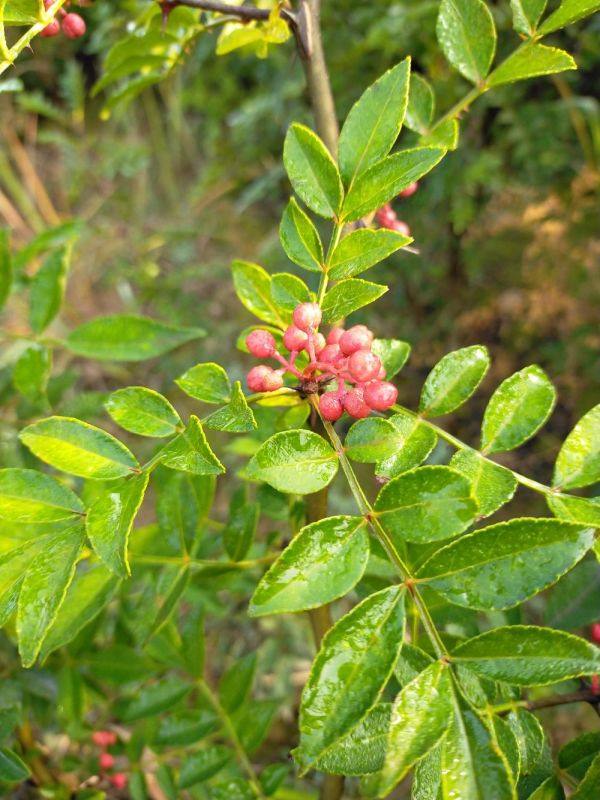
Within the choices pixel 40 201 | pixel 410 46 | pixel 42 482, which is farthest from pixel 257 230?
pixel 42 482

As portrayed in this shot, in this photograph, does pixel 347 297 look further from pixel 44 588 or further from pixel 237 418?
pixel 44 588

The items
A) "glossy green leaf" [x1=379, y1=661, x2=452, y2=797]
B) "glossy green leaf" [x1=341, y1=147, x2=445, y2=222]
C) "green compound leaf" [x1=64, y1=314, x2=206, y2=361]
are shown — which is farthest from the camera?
"green compound leaf" [x1=64, y1=314, x2=206, y2=361]

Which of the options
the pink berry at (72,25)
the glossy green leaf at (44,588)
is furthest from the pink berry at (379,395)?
the pink berry at (72,25)

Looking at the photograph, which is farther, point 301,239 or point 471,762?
point 301,239

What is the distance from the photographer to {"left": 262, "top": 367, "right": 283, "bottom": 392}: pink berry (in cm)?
48

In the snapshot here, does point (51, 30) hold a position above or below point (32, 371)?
above

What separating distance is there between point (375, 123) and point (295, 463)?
0.25 meters

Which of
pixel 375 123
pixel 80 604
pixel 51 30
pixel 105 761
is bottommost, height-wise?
pixel 105 761

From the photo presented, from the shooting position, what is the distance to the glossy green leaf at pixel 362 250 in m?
0.45

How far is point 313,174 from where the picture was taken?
1.68ft

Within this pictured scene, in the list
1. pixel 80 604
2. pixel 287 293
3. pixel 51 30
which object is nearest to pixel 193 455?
pixel 287 293

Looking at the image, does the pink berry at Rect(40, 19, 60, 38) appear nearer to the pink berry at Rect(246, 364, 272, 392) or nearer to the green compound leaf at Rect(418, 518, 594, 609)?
the pink berry at Rect(246, 364, 272, 392)

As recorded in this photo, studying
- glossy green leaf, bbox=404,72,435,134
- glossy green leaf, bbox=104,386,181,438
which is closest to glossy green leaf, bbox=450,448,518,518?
glossy green leaf, bbox=104,386,181,438

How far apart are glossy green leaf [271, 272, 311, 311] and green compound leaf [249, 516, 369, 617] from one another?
17 centimetres
